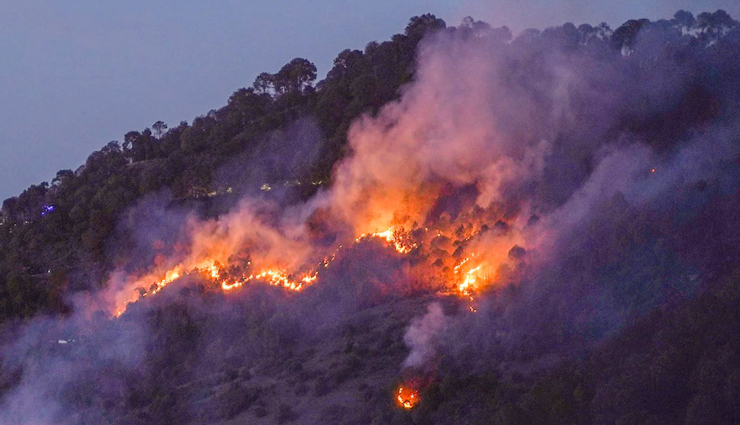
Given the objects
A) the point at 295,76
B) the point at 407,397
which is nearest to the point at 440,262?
the point at 407,397

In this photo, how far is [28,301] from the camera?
30.5 meters

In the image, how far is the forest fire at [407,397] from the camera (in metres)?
17.0

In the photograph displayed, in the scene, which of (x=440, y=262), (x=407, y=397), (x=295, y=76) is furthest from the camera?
(x=295, y=76)

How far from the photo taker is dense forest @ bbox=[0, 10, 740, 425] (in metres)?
15.8

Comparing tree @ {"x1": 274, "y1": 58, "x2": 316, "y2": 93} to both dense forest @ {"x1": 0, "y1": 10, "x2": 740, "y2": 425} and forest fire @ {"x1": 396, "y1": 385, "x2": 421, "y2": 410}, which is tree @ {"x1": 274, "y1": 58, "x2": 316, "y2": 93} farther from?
forest fire @ {"x1": 396, "y1": 385, "x2": 421, "y2": 410}

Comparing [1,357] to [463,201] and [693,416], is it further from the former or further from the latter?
[693,416]

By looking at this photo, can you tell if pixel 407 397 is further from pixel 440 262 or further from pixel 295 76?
pixel 295 76

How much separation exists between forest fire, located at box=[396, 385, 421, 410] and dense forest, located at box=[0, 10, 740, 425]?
289 millimetres

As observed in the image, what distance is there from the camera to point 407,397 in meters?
17.2

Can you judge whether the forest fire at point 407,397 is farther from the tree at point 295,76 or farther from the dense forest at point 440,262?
the tree at point 295,76

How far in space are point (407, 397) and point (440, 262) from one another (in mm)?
5079

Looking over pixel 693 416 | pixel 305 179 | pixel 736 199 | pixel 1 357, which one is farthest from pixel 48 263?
pixel 693 416

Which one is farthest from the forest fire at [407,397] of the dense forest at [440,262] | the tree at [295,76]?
the tree at [295,76]

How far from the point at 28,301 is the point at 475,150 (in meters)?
15.7
